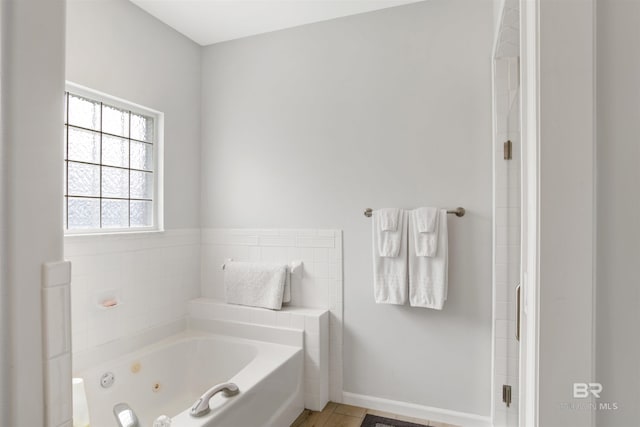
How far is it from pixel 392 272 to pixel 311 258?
1.94 feet

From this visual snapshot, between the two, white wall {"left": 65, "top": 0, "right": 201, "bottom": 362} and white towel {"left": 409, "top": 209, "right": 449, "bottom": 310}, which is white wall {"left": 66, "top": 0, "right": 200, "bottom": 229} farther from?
white towel {"left": 409, "top": 209, "right": 449, "bottom": 310}

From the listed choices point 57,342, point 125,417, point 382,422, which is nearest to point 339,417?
point 382,422

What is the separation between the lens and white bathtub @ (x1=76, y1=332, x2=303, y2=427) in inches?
69.5

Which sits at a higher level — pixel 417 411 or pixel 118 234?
pixel 118 234

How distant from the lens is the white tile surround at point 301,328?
7.55 feet

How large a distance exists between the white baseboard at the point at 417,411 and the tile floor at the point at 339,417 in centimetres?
3

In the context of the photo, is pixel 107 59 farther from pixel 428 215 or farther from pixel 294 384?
pixel 294 384

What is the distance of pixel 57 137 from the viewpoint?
75 cm

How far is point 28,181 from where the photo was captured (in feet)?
2.24

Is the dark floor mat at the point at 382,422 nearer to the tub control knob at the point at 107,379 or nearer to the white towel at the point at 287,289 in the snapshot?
the white towel at the point at 287,289
